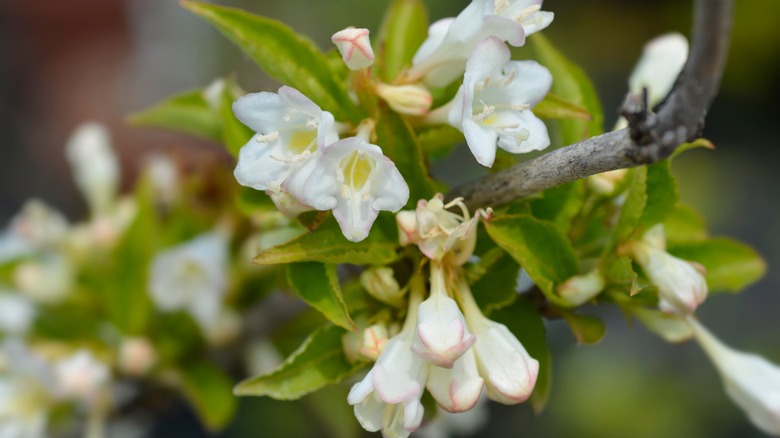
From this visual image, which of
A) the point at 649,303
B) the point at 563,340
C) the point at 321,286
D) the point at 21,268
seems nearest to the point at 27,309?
the point at 21,268

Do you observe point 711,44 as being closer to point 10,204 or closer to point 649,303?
point 649,303

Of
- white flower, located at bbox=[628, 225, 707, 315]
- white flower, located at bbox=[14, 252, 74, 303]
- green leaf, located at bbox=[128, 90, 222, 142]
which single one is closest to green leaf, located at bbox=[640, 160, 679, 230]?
white flower, located at bbox=[628, 225, 707, 315]

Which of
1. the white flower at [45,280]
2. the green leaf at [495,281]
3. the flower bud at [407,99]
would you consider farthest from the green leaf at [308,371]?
the white flower at [45,280]

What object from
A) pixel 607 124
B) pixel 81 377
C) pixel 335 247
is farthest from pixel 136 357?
pixel 607 124

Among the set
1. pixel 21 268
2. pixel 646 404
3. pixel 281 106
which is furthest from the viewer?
pixel 646 404

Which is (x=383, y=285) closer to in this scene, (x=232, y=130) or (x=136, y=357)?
(x=232, y=130)

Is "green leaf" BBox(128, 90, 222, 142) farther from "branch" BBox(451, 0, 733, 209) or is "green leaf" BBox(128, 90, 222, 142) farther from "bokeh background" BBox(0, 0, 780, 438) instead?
"bokeh background" BBox(0, 0, 780, 438)
